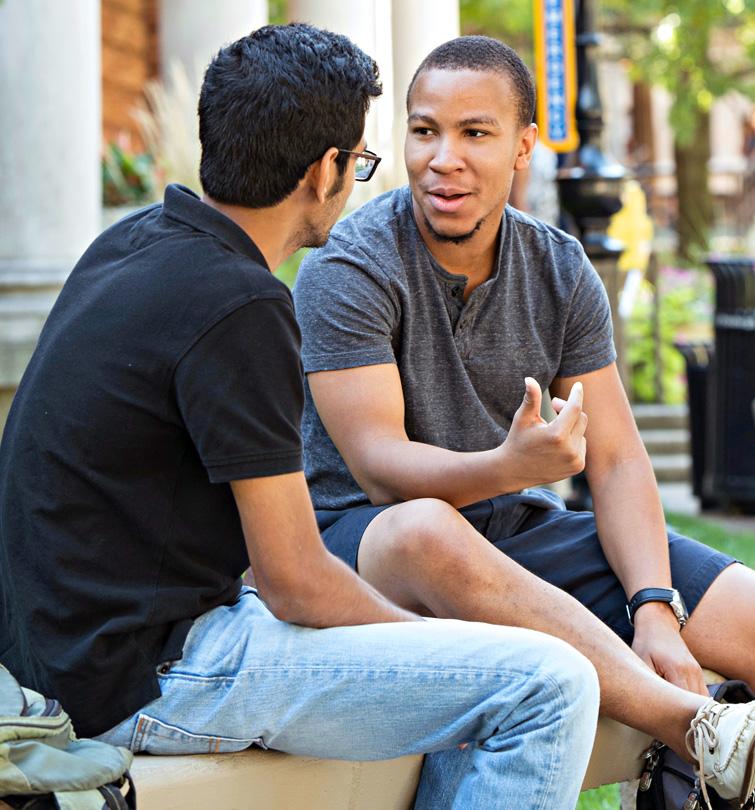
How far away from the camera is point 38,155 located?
578 cm

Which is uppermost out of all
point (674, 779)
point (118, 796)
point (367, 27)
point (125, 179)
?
point (367, 27)

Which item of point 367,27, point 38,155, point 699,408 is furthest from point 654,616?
point 699,408

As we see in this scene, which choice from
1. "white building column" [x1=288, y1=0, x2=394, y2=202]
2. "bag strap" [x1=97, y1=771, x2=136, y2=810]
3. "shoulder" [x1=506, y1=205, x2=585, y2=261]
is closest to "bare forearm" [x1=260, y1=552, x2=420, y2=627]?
"bag strap" [x1=97, y1=771, x2=136, y2=810]

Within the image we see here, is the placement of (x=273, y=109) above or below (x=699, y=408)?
above

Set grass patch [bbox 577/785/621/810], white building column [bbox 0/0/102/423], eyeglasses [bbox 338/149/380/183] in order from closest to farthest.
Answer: eyeglasses [bbox 338/149/380/183]
grass patch [bbox 577/785/621/810]
white building column [bbox 0/0/102/423]

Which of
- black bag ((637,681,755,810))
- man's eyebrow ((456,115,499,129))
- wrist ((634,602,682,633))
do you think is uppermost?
man's eyebrow ((456,115,499,129))

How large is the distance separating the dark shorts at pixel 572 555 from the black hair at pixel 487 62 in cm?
99

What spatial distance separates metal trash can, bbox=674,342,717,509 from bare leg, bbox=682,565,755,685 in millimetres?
5099

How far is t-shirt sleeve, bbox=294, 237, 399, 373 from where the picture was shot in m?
3.14

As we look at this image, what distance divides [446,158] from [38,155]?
9.91 ft

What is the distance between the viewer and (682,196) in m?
19.3

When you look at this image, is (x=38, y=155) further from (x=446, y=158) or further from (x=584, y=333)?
(x=584, y=333)

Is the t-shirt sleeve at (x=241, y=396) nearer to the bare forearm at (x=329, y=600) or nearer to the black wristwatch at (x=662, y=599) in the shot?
the bare forearm at (x=329, y=600)

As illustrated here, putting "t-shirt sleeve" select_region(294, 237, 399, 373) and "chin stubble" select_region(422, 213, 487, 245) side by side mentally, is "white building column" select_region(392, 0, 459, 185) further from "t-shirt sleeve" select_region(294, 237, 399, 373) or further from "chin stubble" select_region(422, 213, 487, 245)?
"t-shirt sleeve" select_region(294, 237, 399, 373)
